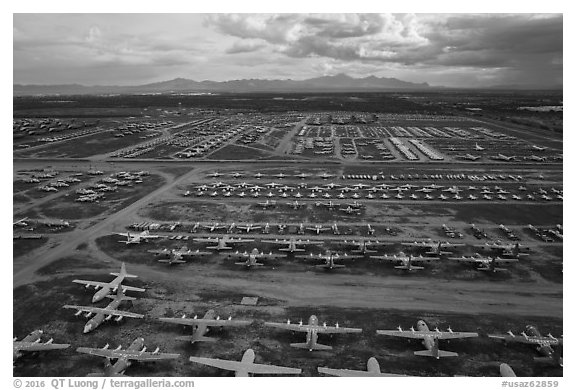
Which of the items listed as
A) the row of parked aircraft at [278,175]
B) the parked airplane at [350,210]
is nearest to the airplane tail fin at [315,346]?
the parked airplane at [350,210]

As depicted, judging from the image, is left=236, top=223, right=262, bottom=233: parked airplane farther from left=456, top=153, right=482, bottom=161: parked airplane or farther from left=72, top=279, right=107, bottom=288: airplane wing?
left=456, top=153, right=482, bottom=161: parked airplane

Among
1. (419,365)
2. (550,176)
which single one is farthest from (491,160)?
(419,365)

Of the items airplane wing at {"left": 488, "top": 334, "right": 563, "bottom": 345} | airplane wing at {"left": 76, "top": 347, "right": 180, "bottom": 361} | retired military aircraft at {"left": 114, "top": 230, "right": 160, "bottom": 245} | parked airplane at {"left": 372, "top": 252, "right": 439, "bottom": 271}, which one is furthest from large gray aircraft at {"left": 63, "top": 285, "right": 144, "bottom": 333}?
airplane wing at {"left": 488, "top": 334, "right": 563, "bottom": 345}

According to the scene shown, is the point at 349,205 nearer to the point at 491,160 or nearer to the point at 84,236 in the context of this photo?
the point at 84,236

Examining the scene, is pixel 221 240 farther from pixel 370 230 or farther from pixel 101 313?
pixel 370 230

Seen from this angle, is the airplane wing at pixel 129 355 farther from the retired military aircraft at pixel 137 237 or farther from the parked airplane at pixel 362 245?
the parked airplane at pixel 362 245
